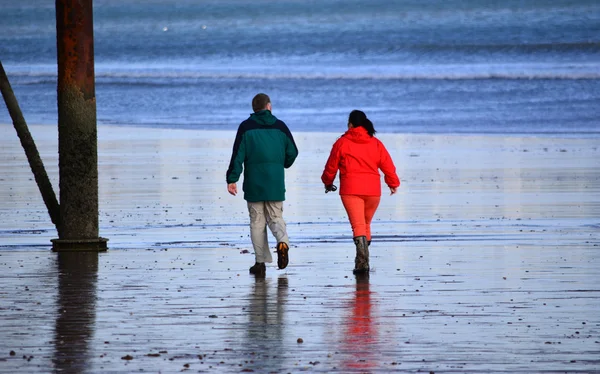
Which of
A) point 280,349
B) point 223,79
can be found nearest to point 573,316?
point 280,349

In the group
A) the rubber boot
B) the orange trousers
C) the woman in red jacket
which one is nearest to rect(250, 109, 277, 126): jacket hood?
the woman in red jacket

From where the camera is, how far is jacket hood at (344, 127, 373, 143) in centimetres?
1258

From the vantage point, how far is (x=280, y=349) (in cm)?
825

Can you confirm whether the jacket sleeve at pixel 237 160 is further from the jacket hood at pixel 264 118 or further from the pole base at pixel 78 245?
the pole base at pixel 78 245

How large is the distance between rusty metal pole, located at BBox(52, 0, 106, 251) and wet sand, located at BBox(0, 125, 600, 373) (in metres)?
0.38

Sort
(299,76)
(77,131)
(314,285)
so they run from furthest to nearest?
(299,76), (77,131), (314,285)

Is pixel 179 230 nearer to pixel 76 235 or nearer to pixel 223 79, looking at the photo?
pixel 76 235

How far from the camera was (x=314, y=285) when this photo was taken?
1116 centimetres

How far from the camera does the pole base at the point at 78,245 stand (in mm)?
13688

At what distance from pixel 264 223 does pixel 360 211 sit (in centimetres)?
86

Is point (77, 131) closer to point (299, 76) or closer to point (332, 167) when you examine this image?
point (332, 167)

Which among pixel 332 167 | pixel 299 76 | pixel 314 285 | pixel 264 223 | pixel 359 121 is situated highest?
pixel 299 76

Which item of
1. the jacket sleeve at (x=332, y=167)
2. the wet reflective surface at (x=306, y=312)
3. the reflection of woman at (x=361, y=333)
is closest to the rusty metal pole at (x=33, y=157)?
the wet reflective surface at (x=306, y=312)

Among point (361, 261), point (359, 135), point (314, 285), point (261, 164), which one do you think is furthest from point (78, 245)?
point (314, 285)
